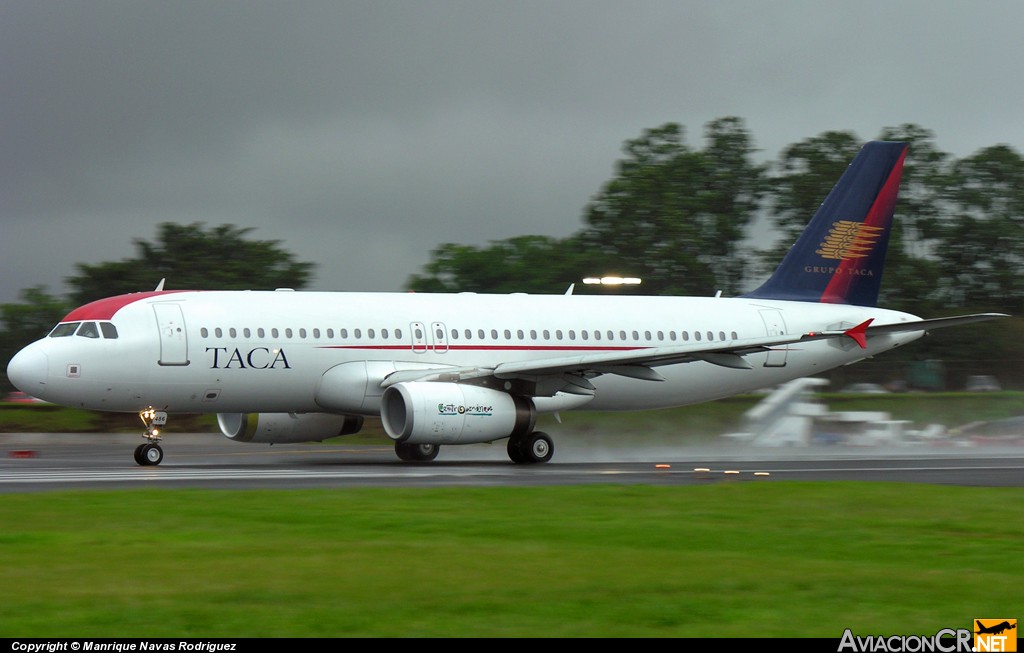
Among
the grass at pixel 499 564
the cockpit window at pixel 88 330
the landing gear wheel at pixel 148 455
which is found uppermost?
the cockpit window at pixel 88 330

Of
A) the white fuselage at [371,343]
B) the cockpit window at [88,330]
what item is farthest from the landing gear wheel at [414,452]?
the cockpit window at [88,330]

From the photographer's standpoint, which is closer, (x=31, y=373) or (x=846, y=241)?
(x=31, y=373)

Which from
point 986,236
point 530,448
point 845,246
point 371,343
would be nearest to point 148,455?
point 371,343

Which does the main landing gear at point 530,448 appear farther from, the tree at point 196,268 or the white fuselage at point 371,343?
the tree at point 196,268

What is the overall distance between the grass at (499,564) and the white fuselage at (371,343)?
302 inches

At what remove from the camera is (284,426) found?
96.1 feet

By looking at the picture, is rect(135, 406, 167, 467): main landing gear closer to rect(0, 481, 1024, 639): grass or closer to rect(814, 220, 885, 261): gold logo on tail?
rect(0, 481, 1024, 639): grass

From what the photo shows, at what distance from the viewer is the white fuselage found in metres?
25.8

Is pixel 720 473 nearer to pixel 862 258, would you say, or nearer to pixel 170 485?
pixel 170 485

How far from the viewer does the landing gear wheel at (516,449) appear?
2773cm

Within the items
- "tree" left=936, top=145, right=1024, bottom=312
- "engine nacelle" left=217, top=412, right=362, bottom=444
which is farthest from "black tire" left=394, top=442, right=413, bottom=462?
"tree" left=936, top=145, right=1024, bottom=312

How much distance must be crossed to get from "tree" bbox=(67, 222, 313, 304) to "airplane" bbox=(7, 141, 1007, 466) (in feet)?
120

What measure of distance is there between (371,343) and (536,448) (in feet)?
13.4

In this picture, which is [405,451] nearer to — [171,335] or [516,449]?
[516,449]
